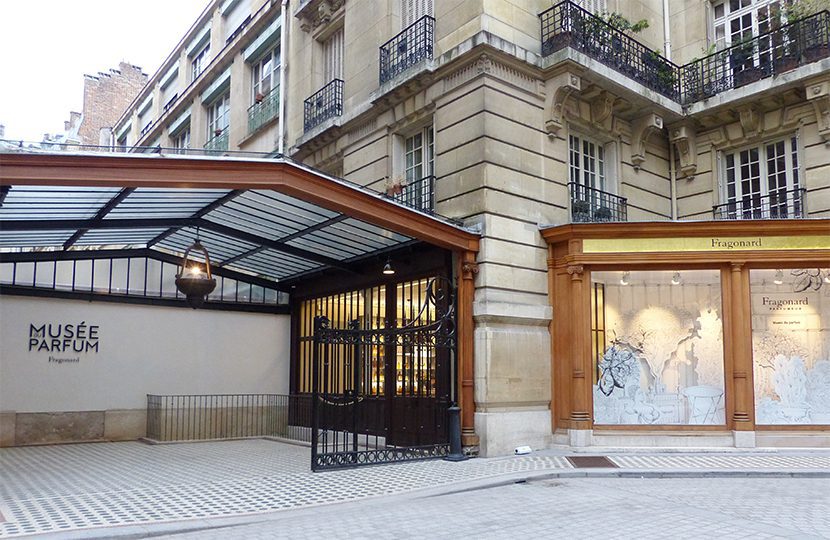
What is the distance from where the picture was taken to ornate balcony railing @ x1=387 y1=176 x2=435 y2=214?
1559cm

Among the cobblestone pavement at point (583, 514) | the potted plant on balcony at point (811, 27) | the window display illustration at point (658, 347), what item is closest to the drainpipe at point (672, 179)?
the potted plant on balcony at point (811, 27)

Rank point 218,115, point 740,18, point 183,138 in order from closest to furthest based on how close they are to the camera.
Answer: point 740,18
point 218,115
point 183,138

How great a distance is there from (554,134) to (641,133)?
2.75m

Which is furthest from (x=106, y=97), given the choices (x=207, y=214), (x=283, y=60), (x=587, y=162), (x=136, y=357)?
(x=587, y=162)

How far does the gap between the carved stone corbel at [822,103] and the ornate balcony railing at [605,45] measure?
3074 millimetres

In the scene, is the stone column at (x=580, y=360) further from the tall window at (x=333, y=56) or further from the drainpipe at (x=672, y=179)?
the tall window at (x=333, y=56)

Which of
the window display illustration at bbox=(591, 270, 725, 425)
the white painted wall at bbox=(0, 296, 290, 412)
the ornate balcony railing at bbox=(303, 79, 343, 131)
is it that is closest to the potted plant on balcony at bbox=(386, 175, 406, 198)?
Result: the ornate balcony railing at bbox=(303, 79, 343, 131)

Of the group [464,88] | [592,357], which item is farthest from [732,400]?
[464,88]

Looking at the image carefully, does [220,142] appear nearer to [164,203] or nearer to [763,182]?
[164,203]

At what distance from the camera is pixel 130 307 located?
17.5m

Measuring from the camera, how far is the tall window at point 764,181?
52.9 ft

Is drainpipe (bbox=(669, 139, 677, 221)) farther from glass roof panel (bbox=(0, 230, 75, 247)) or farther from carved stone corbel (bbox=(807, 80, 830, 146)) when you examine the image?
glass roof panel (bbox=(0, 230, 75, 247))

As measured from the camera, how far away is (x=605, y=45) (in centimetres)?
1598

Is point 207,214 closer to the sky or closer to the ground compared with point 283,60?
closer to the ground
